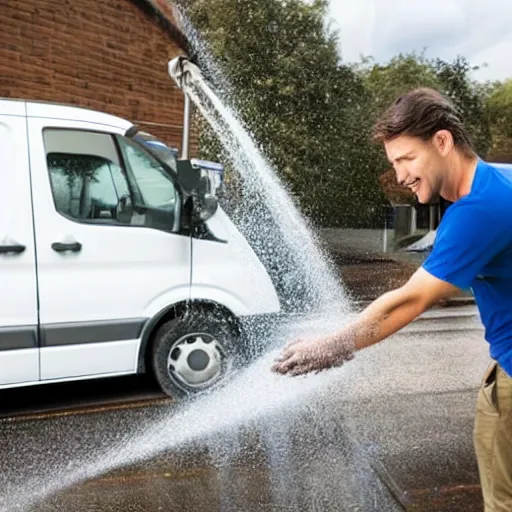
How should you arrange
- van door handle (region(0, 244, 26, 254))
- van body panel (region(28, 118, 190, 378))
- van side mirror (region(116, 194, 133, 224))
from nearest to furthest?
van door handle (region(0, 244, 26, 254)) → van body panel (region(28, 118, 190, 378)) → van side mirror (region(116, 194, 133, 224))

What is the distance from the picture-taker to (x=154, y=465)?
11.7 feet

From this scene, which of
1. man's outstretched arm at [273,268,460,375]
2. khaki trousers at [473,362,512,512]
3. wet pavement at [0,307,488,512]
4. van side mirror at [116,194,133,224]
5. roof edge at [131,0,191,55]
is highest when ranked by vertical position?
roof edge at [131,0,191,55]

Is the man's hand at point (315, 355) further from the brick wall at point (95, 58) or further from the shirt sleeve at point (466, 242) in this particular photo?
the brick wall at point (95, 58)

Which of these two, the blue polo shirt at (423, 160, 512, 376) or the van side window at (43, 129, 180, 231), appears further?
the van side window at (43, 129, 180, 231)

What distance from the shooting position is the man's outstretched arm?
1787 mm

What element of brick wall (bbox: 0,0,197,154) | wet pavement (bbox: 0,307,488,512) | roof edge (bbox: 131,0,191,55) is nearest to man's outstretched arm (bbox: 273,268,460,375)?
wet pavement (bbox: 0,307,488,512)

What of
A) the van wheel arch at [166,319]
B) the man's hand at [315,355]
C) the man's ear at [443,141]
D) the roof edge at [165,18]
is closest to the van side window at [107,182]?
the van wheel arch at [166,319]

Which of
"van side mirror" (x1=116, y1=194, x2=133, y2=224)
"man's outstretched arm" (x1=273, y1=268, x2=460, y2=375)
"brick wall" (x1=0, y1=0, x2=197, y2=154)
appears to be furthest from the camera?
"brick wall" (x1=0, y1=0, x2=197, y2=154)

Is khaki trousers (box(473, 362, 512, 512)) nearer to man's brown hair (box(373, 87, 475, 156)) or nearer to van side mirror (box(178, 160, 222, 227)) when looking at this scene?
man's brown hair (box(373, 87, 475, 156))

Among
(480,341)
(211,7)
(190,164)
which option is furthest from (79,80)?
(480,341)

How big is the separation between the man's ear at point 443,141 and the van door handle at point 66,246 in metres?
2.93

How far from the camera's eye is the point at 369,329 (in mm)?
1849

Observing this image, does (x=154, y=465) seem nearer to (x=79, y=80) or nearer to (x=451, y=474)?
(x=451, y=474)

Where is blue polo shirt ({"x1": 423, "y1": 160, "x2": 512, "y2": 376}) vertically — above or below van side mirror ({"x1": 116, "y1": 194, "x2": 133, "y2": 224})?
above
